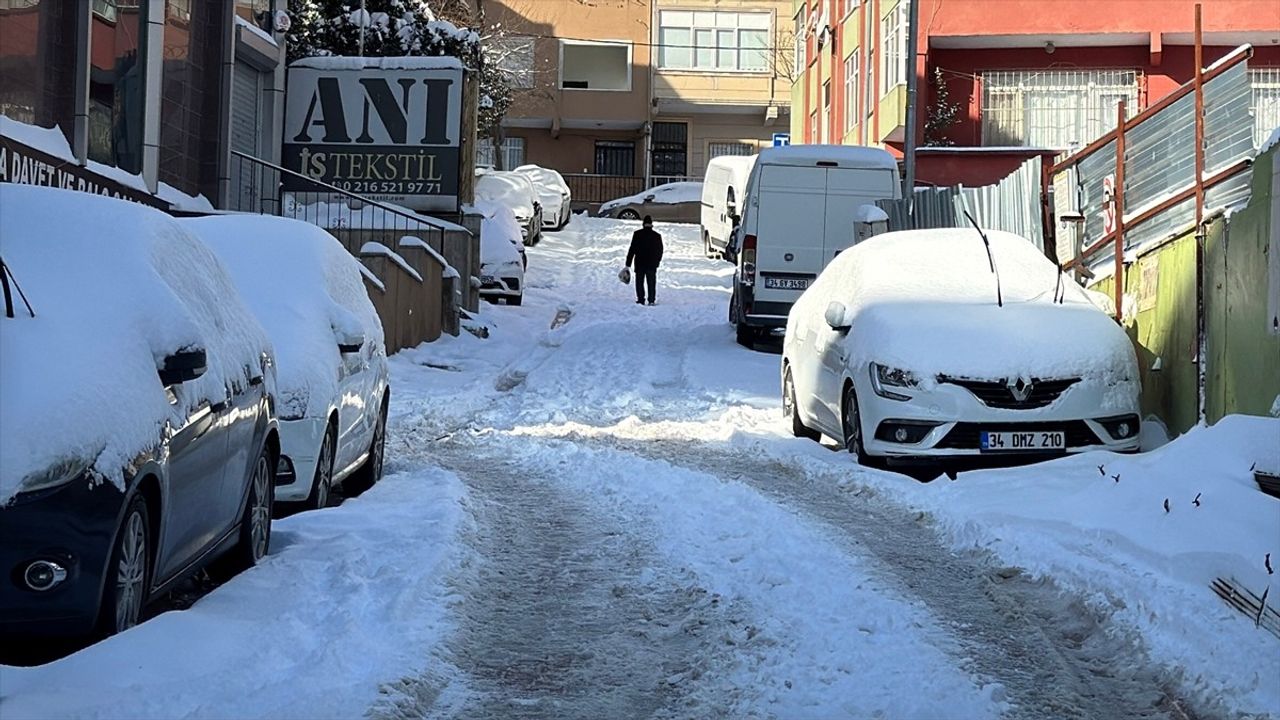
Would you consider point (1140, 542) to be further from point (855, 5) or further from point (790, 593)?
point (855, 5)

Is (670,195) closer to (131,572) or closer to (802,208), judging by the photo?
(802,208)

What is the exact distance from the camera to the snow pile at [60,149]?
52.4 feet

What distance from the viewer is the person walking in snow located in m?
29.8

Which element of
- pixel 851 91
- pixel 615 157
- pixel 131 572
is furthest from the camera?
pixel 615 157

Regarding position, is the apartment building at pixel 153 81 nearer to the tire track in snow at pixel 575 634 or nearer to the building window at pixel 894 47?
the tire track in snow at pixel 575 634

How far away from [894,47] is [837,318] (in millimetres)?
22653

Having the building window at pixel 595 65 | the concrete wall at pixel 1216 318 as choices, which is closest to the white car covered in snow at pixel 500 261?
the concrete wall at pixel 1216 318

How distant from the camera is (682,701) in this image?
215 inches

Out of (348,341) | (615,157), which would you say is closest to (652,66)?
(615,157)

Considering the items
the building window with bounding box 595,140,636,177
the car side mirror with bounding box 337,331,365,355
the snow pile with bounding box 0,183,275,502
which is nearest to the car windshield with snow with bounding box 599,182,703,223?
the building window with bounding box 595,140,636,177

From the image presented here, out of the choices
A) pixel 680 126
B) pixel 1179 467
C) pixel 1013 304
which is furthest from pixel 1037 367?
pixel 680 126

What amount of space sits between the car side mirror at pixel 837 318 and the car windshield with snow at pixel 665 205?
129ft

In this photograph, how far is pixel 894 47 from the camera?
3375cm

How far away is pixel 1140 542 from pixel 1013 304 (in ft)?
13.7
